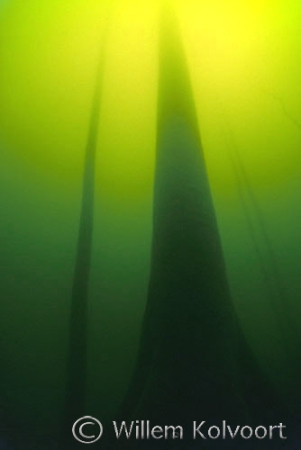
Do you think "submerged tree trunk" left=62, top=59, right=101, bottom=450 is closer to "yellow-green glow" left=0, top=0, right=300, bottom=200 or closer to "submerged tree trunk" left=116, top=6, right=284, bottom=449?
"yellow-green glow" left=0, top=0, right=300, bottom=200

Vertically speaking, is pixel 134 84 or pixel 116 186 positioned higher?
pixel 134 84

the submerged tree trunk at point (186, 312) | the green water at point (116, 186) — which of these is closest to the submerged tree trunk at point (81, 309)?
the green water at point (116, 186)

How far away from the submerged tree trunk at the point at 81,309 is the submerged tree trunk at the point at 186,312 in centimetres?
13

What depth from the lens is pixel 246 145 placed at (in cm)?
134

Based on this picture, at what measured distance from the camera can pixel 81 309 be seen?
Result: 1.31 meters

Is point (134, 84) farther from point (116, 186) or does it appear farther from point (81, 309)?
point (81, 309)

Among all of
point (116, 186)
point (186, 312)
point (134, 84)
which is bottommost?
point (186, 312)

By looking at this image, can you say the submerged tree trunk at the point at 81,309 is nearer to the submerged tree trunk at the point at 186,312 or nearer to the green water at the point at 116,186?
the green water at the point at 116,186

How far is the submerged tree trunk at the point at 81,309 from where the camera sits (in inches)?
51.6

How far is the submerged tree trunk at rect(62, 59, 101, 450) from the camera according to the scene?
131 cm

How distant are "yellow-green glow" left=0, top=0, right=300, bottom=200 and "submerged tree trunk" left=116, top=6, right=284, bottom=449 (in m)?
0.04

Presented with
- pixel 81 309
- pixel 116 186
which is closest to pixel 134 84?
pixel 116 186

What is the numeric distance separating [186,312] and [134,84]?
1.95ft

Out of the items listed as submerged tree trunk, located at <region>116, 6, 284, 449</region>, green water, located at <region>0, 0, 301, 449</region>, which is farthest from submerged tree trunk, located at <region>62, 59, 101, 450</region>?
submerged tree trunk, located at <region>116, 6, 284, 449</region>
